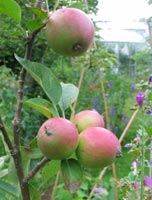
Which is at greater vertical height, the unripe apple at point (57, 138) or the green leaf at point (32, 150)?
the unripe apple at point (57, 138)

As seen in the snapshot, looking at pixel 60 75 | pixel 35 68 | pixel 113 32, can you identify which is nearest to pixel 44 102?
pixel 35 68

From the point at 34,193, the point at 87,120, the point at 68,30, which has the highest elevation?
the point at 68,30

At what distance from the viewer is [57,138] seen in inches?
15.8

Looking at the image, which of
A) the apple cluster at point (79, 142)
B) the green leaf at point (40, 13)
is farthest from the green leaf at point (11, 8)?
the apple cluster at point (79, 142)

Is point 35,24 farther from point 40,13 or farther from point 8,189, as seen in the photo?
point 8,189

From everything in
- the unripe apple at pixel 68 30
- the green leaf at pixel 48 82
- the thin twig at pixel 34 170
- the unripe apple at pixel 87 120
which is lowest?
the thin twig at pixel 34 170

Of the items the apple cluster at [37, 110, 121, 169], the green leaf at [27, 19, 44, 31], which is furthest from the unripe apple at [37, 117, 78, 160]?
the green leaf at [27, 19, 44, 31]

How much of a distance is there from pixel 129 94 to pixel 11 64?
4.95 ft

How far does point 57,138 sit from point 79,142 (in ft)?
0.12

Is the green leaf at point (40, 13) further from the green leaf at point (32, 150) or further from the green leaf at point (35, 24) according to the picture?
the green leaf at point (32, 150)

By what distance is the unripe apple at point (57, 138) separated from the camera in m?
0.40

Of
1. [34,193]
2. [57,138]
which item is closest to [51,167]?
[34,193]

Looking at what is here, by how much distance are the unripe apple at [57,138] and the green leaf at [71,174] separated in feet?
0.10

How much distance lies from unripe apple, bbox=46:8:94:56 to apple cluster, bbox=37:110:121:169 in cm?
8
